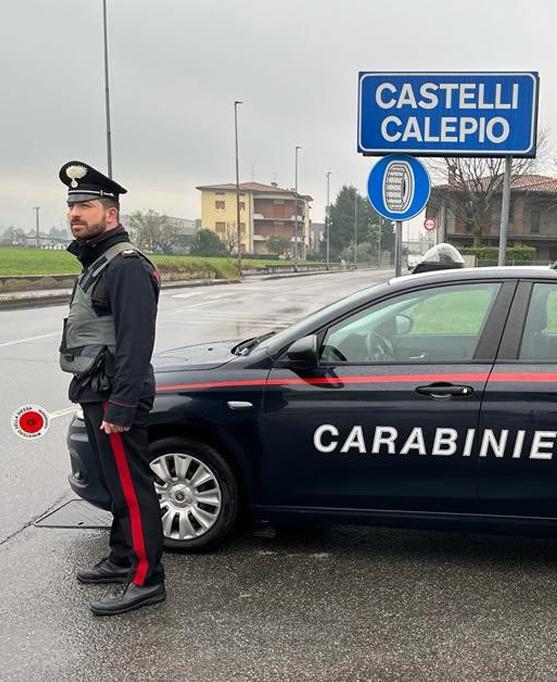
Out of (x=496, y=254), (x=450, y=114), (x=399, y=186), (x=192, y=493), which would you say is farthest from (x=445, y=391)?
(x=496, y=254)

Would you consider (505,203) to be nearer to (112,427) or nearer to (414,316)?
(414,316)

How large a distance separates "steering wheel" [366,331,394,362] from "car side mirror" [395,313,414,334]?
13 centimetres

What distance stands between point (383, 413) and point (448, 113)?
3.94 m

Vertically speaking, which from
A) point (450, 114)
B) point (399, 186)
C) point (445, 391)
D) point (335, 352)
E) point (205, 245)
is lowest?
point (445, 391)

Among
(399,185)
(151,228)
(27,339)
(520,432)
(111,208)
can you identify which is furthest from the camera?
(151,228)

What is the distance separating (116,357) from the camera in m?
2.80

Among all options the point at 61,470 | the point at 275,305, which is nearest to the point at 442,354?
the point at 61,470

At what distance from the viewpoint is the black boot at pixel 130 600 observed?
117 inches

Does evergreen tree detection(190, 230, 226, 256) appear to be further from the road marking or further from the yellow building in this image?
the road marking

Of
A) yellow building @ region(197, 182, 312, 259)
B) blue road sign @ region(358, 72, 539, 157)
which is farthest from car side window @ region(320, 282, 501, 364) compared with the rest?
yellow building @ region(197, 182, 312, 259)

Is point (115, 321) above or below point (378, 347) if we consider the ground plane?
above

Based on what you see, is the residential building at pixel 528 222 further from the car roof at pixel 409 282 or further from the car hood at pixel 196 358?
the car roof at pixel 409 282

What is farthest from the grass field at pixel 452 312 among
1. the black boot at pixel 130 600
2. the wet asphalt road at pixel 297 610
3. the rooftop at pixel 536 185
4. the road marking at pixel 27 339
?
the rooftop at pixel 536 185

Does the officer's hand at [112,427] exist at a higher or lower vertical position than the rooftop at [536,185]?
lower
